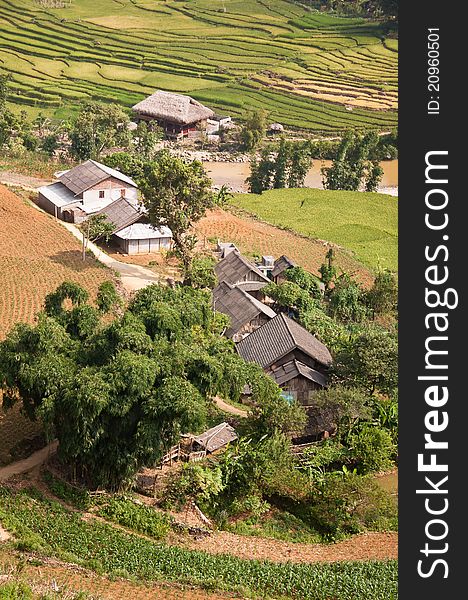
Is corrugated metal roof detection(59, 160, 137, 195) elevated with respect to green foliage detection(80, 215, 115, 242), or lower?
elevated

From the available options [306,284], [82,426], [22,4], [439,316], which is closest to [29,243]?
[306,284]

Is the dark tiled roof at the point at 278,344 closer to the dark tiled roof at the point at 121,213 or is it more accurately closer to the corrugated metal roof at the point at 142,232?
the corrugated metal roof at the point at 142,232

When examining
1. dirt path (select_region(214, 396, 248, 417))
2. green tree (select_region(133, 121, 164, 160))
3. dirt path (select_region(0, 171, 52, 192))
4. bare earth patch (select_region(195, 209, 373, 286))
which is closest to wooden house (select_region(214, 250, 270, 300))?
bare earth patch (select_region(195, 209, 373, 286))

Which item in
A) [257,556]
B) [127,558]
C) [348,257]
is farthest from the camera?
[348,257]

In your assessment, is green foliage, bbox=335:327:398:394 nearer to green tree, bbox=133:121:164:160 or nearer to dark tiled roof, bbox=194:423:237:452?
dark tiled roof, bbox=194:423:237:452

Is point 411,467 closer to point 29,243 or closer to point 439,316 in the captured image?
point 439,316
